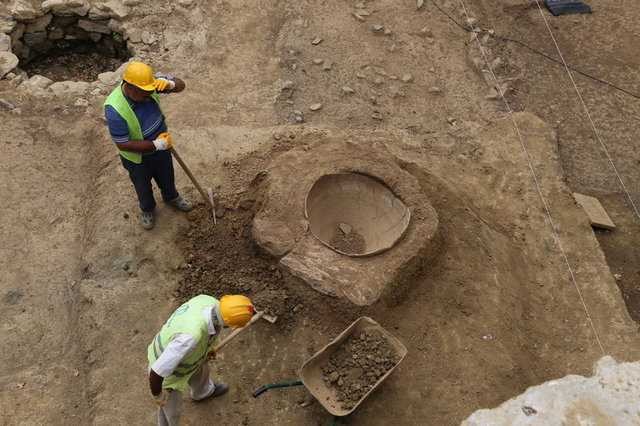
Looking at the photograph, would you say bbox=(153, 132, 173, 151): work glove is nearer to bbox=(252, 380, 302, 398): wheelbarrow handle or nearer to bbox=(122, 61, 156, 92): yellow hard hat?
bbox=(122, 61, 156, 92): yellow hard hat

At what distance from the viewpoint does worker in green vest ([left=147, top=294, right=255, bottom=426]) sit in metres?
3.40

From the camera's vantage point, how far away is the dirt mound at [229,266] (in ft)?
15.9

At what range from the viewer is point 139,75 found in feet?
14.4

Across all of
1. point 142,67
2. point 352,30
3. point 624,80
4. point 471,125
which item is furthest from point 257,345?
point 624,80

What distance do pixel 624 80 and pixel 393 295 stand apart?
598 centimetres

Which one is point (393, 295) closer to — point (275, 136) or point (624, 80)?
point (275, 136)

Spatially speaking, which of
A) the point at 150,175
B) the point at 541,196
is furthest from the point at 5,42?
the point at 541,196

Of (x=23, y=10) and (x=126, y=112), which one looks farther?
(x=23, y=10)

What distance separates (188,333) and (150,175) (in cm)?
232

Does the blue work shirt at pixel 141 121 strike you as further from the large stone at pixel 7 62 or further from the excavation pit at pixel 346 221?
the large stone at pixel 7 62

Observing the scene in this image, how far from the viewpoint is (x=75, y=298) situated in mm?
5137

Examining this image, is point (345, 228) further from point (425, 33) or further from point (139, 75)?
point (425, 33)

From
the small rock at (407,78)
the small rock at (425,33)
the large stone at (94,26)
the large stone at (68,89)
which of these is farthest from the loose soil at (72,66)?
the small rock at (425,33)

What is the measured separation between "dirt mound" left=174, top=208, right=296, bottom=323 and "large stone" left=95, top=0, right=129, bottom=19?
400 cm
